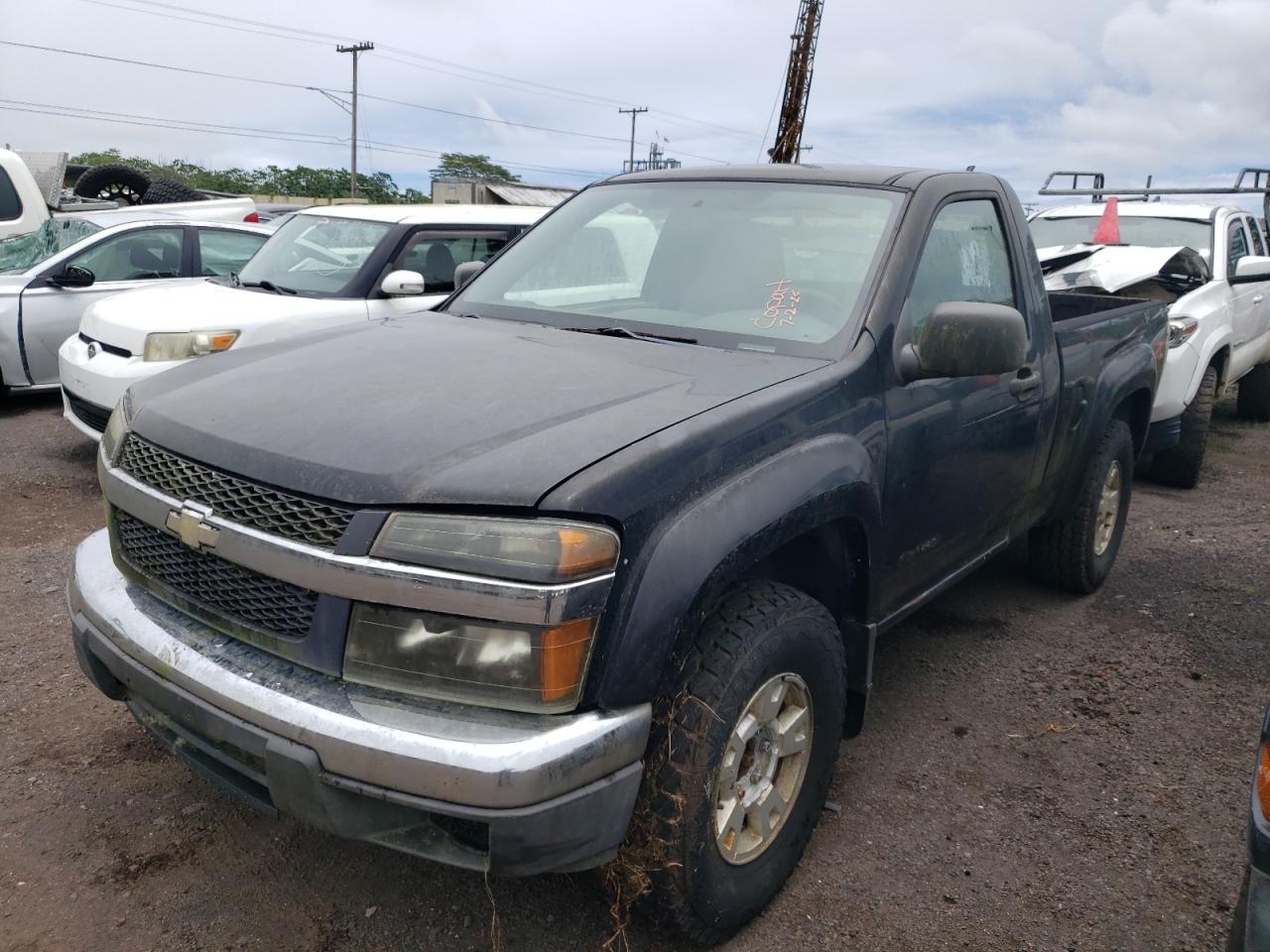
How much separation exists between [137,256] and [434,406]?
658 cm

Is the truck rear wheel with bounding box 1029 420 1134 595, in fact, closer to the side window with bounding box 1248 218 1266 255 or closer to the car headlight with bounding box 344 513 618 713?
the car headlight with bounding box 344 513 618 713

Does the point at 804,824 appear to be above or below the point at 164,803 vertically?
above

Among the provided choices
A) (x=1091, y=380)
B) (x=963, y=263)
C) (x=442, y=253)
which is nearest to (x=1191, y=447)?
(x=1091, y=380)

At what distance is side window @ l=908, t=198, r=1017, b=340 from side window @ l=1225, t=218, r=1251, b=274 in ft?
15.8

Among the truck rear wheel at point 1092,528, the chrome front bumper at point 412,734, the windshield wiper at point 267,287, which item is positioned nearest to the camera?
the chrome front bumper at point 412,734

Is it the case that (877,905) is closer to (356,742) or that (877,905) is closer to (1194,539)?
Result: (356,742)

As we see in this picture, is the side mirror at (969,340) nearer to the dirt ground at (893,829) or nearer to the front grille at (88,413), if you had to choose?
the dirt ground at (893,829)

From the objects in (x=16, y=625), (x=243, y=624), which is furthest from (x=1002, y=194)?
(x=16, y=625)

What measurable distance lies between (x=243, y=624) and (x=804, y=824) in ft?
4.81

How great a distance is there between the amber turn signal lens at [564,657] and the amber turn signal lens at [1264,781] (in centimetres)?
116

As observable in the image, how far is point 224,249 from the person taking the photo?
809 cm

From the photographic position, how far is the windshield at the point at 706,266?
9.67 ft

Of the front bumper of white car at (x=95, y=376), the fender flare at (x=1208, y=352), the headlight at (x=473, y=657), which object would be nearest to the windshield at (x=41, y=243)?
the front bumper of white car at (x=95, y=376)

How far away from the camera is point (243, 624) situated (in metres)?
2.14
